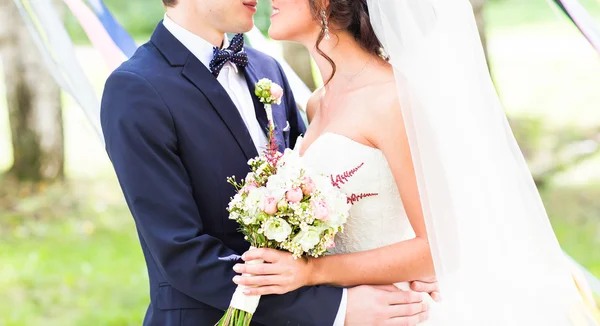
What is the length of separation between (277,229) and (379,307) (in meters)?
A: 0.56

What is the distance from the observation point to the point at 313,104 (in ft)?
11.8

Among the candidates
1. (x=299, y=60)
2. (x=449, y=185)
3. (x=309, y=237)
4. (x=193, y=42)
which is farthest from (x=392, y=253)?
(x=299, y=60)

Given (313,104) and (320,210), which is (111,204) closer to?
(313,104)

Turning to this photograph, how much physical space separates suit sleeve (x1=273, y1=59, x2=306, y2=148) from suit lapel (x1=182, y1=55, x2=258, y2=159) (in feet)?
1.76

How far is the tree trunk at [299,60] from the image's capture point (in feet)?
23.0

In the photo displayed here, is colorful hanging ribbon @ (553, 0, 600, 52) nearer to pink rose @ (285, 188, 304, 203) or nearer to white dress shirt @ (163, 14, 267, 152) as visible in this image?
white dress shirt @ (163, 14, 267, 152)

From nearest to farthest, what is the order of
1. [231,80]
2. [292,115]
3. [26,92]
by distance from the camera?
1. [231,80]
2. [292,115]
3. [26,92]

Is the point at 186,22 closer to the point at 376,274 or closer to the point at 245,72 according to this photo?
the point at 245,72

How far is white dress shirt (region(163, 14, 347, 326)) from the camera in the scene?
3184mm

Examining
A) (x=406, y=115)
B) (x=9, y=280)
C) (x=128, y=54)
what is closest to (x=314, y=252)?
(x=406, y=115)

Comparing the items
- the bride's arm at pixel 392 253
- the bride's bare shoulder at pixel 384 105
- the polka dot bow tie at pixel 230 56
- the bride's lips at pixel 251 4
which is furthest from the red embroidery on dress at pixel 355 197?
the bride's lips at pixel 251 4

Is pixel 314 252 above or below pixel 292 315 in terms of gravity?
above

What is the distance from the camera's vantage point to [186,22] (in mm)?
3229

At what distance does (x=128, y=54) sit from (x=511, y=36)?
11536mm
